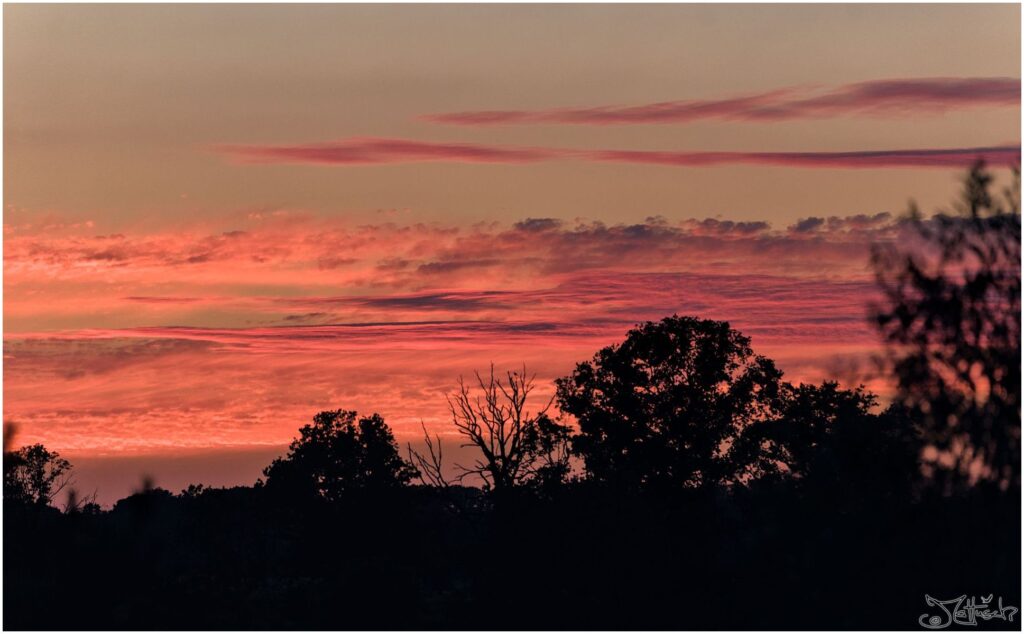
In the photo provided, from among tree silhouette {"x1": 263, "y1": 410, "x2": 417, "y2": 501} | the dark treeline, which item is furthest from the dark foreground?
tree silhouette {"x1": 263, "y1": 410, "x2": 417, "y2": 501}

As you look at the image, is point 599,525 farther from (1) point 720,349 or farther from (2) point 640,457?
(1) point 720,349

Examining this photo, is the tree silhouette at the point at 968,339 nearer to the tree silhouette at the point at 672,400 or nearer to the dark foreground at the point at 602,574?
→ the dark foreground at the point at 602,574

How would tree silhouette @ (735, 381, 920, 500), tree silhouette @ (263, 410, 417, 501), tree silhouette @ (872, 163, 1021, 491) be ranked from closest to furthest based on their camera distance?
tree silhouette @ (872, 163, 1021, 491), tree silhouette @ (735, 381, 920, 500), tree silhouette @ (263, 410, 417, 501)

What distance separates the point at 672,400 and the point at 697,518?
7215mm

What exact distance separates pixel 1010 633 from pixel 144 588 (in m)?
37.3

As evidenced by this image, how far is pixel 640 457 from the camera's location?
65250 mm

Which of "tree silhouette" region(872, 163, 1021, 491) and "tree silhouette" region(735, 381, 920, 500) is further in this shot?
"tree silhouette" region(735, 381, 920, 500)

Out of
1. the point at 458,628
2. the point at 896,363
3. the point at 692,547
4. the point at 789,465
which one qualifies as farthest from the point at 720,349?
the point at 896,363

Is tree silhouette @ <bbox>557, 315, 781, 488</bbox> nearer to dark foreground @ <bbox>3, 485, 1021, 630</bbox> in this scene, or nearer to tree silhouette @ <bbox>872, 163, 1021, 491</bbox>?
dark foreground @ <bbox>3, 485, 1021, 630</bbox>

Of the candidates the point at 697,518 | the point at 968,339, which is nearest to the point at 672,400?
the point at 697,518

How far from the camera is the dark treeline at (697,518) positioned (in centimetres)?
3581

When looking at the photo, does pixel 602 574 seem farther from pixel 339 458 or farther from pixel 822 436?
pixel 339 458

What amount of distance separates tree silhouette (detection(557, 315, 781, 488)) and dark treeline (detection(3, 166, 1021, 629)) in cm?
9

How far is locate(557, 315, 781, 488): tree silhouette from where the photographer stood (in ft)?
215
